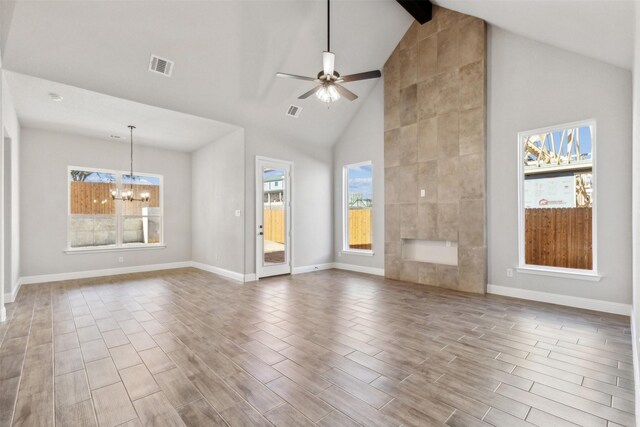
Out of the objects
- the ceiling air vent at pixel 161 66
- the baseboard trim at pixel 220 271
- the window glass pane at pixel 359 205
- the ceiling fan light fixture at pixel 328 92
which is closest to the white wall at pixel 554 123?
the window glass pane at pixel 359 205

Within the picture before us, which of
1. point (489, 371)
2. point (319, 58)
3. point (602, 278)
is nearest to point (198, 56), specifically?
point (319, 58)

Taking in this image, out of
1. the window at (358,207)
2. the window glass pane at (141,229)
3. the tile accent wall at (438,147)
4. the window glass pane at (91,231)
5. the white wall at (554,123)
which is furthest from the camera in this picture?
the window glass pane at (141,229)

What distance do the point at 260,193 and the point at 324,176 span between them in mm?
1850

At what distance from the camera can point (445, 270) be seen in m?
5.42

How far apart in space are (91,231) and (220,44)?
5.07 m

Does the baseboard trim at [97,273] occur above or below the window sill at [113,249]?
below

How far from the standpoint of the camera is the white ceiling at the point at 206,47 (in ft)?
11.8

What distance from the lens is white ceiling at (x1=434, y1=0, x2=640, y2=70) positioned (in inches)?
118

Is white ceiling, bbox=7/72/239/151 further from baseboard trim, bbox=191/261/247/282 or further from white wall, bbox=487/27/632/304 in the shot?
white wall, bbox=487/27/632/304

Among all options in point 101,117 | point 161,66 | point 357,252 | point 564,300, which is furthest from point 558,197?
point 101,117

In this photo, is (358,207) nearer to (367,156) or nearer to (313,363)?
(367,156)

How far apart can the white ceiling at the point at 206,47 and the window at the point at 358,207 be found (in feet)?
5.65

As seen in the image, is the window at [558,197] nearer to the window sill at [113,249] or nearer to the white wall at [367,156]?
the white wall at [367,156]

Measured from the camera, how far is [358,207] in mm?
7223
